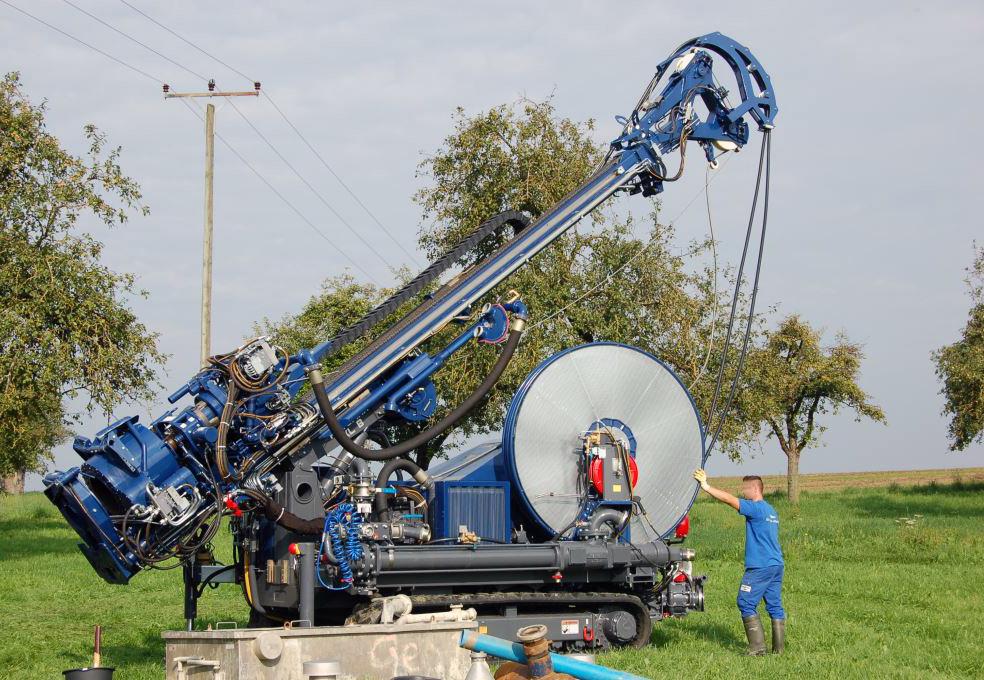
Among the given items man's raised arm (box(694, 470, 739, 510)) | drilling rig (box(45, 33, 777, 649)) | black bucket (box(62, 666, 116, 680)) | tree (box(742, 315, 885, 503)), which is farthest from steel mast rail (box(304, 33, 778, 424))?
tree (box(742, 315, 885, 503))

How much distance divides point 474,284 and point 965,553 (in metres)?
12.1

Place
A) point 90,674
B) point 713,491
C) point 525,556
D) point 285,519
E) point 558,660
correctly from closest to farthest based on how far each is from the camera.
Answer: point 558,660 → point 90,674 → point 285,519 → point 525,556 → point 713,491

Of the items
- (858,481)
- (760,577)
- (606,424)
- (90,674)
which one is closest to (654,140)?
(606,424)

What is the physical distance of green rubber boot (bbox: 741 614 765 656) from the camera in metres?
12.9

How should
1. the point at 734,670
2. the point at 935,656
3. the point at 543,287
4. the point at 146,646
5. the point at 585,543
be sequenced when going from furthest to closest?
the point at 543,287 < the point at 146,646 < the point at 585,543 < the point at 935,656 < the point at 734,670

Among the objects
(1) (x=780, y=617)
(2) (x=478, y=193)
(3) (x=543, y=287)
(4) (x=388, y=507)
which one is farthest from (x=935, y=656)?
(2) (x=478, y=193)

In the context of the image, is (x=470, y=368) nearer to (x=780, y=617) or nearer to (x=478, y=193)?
(x=478, y=193)

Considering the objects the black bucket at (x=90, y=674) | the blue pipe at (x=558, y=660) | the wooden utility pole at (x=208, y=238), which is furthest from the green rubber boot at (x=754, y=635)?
the wooden utility pole at (x=208, y=238)

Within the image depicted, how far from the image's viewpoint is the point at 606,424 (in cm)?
1395

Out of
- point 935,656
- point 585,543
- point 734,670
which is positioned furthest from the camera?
point 585,543

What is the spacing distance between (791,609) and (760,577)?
11.7ft

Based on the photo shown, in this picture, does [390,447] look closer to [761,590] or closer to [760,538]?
[760,538]

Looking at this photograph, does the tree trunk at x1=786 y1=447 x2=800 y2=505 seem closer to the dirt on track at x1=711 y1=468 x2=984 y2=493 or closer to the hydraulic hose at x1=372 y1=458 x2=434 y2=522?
the dirt on track at x1=711 y1=468 x2=984 y2=493

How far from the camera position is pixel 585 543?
43.5 feet
